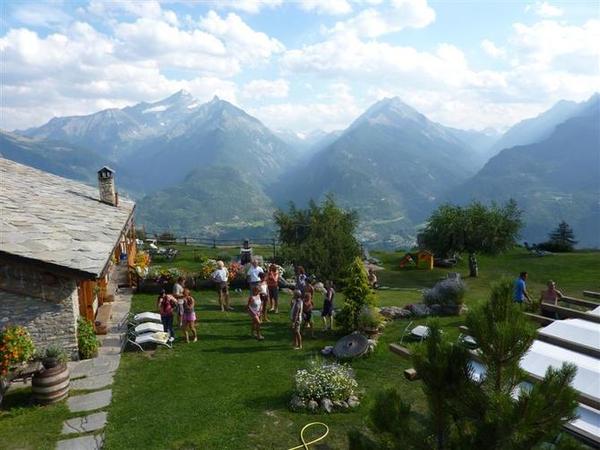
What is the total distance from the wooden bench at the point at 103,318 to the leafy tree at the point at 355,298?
25.4 ft

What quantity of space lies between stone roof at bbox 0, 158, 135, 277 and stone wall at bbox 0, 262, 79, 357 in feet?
2.00

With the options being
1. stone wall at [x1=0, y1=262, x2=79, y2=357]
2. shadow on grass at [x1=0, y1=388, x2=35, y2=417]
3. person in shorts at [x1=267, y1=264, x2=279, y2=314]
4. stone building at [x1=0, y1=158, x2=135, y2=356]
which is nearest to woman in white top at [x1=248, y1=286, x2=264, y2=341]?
person in shorts at [x1=267, y1=264, x2=279, y2=314]

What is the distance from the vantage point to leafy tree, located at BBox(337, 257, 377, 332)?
15.3m

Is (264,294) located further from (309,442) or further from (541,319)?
(541,319)

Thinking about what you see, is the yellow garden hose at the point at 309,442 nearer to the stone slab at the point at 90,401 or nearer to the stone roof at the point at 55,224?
the stone slab at the point at 90,401

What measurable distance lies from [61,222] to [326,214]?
Answer: 1547 centimetres

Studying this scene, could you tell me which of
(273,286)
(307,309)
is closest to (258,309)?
(307,309)

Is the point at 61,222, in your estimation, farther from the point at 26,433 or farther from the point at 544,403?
the point at 544,403

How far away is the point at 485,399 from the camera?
12.6 feet

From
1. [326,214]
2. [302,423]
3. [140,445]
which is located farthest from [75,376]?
[326,214]

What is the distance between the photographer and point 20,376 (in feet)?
36.4

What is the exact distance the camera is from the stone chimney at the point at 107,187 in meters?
22.6

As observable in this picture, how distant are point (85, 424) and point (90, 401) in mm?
1030

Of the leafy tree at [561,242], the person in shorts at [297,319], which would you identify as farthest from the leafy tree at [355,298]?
the leafy tree at [561,242]
